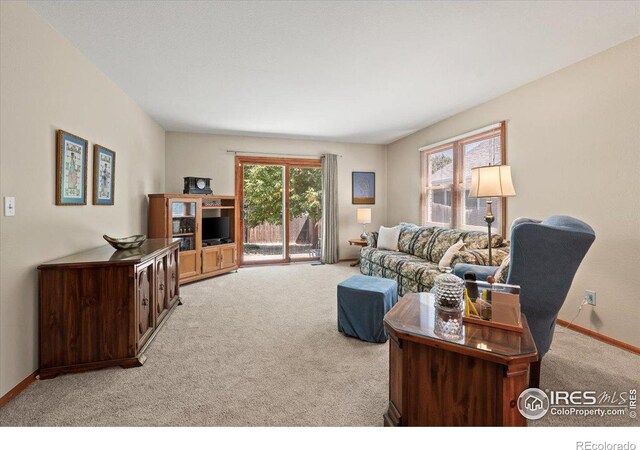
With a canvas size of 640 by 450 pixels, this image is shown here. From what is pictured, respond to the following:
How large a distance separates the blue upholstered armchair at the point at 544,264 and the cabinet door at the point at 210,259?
13.7 feet

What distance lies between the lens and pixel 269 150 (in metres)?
5.73

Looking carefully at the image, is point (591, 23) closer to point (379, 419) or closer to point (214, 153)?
point (379, 419)

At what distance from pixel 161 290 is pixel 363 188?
4.45 m

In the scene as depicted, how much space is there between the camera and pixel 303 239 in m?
6.17

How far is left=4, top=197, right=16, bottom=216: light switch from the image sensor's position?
1.77 metres

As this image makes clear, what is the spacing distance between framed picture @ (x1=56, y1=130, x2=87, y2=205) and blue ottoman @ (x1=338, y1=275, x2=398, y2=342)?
2.37 meters

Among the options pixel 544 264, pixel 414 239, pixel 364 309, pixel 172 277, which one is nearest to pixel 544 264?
pixel 544 264

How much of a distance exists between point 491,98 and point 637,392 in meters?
3.21

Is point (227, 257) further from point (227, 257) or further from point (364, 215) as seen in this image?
point (364, 215)

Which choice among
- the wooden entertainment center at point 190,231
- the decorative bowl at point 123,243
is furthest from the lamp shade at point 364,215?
the decorative bowl at point 123,243

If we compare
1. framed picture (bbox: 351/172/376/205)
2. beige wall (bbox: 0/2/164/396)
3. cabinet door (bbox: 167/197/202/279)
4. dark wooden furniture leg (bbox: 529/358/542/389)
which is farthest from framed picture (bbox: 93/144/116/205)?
framed picture (bbox: 351/172/376/205)

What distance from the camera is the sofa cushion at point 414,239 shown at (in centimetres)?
422

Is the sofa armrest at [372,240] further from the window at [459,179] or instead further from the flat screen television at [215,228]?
the flat screen television at [215,228]

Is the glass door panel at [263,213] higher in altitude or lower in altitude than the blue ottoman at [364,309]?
higher
